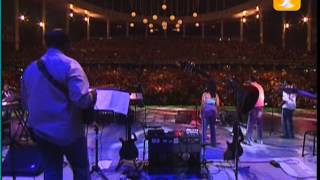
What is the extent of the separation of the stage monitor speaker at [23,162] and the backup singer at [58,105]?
7.21 feet

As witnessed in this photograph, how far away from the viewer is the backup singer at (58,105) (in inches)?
151

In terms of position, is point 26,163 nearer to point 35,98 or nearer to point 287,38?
point 35,98

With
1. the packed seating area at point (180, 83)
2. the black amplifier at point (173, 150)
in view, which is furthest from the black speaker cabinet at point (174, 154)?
the packed seating area at point (180, 83)

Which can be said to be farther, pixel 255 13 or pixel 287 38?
pixel 255 13

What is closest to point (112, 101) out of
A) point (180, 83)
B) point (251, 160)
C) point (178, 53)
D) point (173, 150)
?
point (173, 150)

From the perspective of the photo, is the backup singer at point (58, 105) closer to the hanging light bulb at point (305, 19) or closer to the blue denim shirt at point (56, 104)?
Result: the blue denim shirt at point (56, 104)

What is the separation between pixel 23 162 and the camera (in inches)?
254

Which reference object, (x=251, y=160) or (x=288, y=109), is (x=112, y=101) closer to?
(x=251, y=160)

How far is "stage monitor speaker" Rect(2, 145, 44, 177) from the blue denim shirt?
2.29m

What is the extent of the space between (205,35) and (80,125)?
35771mm

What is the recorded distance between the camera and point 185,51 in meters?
30.2

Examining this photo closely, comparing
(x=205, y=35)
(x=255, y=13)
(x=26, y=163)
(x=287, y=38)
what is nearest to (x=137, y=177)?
(x=26, y=163)

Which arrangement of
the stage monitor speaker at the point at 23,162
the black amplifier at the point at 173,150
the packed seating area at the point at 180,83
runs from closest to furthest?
the stage monitor speaker at the point at 23,162
the black amplifier at the point at 173,150
the packed seating area at the point at 180,83

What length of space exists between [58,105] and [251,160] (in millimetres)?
4789
